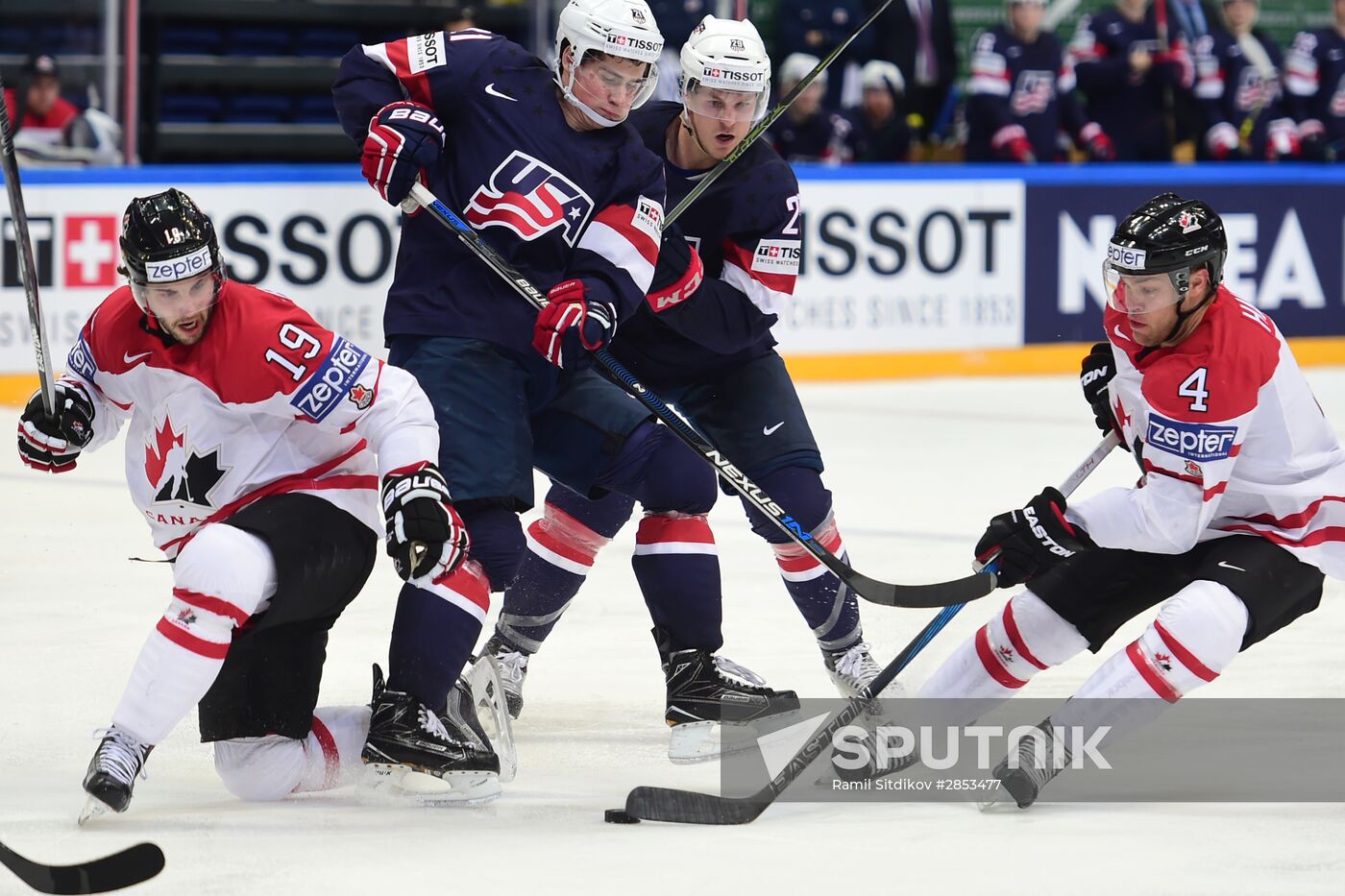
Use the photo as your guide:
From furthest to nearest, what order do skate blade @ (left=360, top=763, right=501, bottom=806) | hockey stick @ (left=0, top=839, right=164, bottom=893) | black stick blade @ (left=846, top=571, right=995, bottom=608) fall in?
black stick blade @ (left=846, top=571, right=995, bottom=608) < skate blade @ (left=360, top=763, right=501, bottom=806) < hockey stick @ (left=0, top=839, right=164, bottom=893)

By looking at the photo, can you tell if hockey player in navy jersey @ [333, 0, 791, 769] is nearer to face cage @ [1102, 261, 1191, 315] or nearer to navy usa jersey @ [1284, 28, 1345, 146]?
face cage @ [1102, 261, 1191, 315]

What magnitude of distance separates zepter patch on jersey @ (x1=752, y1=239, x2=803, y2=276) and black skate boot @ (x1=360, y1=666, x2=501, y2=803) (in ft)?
3.60

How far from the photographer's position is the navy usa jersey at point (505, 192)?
3379 millimetres

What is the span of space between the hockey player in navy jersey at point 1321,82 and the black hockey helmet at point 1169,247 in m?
6.88

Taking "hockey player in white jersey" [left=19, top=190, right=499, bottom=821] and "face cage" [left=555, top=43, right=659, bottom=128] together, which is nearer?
"hockey player in white jersey" [left=19, top=190, right=499, bottom=821]

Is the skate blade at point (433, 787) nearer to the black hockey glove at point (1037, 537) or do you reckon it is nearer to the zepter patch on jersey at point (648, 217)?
the black hockey glove at point (1037, 537)

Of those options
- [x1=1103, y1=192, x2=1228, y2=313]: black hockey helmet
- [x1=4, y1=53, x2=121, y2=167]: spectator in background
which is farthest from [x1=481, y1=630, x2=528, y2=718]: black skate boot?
[x1=4, y1=53, x2=121, y2=167]: spectator in background

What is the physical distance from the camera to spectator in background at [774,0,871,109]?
9.20 meters

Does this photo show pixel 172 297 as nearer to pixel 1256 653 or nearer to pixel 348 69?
pixel 348 69

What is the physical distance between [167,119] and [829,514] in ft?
20.1

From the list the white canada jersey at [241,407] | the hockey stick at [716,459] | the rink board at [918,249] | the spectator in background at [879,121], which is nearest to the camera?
the white canada jersey at [241,407]

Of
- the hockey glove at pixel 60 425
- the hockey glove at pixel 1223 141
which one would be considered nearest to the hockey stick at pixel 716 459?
the hockey glove at pixel 60 425

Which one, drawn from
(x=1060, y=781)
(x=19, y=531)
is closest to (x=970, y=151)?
(x=19, y=531)

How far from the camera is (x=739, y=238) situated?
150 inches
